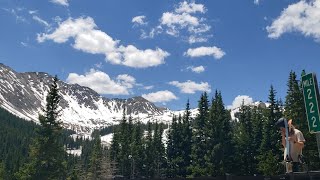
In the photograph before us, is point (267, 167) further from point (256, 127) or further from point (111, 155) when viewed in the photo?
point (111, 155)

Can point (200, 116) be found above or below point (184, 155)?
above

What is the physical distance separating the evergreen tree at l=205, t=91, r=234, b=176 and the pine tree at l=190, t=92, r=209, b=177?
1.64 metres

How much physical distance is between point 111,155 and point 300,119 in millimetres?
49543

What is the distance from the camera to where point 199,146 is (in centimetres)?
6825

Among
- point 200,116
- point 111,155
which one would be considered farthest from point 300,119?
point 111,155

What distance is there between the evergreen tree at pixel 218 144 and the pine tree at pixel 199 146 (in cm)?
164

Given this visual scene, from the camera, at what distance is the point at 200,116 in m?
74.8

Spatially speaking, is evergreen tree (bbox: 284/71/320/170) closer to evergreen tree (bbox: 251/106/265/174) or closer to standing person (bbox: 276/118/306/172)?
evergreen tree (bbox: 251/106/265/174)

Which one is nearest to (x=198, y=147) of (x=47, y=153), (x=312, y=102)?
(x=47, y=153)

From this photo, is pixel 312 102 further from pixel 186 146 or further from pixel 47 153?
pixel 186 146

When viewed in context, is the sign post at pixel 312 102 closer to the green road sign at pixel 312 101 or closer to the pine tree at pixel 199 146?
the green road sign at pixel 312 101

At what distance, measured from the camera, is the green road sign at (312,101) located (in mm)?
5074

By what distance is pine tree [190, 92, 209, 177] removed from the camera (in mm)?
64312

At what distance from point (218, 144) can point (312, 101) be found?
58.4m
